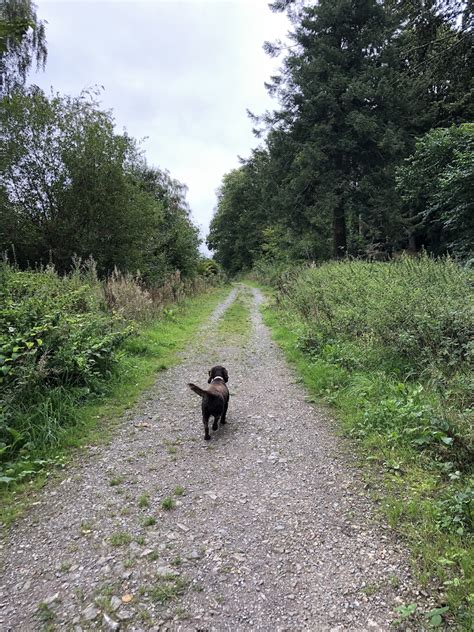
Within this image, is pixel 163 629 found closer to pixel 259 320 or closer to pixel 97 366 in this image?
pixel 97 366

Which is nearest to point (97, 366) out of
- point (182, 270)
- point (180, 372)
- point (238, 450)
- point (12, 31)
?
point (180, 372)

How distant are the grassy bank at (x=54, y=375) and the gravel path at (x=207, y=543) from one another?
1.35 feet

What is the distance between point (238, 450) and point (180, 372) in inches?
121

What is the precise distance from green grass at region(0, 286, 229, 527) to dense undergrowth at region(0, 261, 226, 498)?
17 mm

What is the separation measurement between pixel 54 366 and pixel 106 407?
2.97ft

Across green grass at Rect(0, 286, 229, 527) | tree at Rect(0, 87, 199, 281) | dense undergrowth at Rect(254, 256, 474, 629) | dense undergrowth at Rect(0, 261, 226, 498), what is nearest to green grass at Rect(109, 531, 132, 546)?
green grass at Rect(0, 286, 229, 527)

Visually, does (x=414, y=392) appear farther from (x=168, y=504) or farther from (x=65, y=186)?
(x=65, y=186)

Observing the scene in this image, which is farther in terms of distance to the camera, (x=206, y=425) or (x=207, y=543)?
(x=206, y=425)

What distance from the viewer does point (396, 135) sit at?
14.9 m

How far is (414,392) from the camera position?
4.04 meters

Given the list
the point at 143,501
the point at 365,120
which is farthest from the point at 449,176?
the point at 143,501

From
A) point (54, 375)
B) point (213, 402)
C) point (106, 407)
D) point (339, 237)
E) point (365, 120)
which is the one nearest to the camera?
point (213, 402)

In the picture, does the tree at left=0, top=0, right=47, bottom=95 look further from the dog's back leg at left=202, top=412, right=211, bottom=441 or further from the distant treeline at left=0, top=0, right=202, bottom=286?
the dog's back leg at left=202, top=412, right=211, bottom=441

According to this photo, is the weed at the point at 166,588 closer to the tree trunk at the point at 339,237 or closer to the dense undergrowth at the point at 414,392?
the dense undergrowth at the point at 414,392
